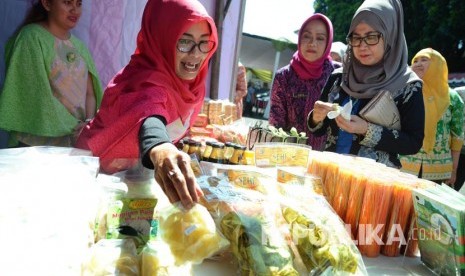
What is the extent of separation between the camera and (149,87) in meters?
1.31

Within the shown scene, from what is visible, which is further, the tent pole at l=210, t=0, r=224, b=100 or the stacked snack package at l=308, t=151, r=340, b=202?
the tent pole at l=210, t=0, r=224, b=100

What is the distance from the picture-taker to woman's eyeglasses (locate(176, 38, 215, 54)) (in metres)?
1.46

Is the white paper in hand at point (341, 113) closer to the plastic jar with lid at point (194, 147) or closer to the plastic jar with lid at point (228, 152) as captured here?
the plastic jar with lid at point (228, 152)

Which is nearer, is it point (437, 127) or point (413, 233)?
point (413, 233)

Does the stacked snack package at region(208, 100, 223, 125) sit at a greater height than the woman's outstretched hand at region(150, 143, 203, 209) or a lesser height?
lesser

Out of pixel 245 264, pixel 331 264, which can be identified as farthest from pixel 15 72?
pixel 331 264

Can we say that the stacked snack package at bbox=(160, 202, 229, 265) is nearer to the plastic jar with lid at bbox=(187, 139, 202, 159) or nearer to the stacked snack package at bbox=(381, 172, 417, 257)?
the stacked snack package at bbox=(381, 172, 417, 257)

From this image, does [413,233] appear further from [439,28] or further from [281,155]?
[439,28]

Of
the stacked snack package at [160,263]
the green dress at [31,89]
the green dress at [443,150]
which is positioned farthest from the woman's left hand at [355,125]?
the green dress at [443,150]

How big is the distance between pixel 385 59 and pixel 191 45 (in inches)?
38.3

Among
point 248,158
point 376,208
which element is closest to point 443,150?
point 248,158

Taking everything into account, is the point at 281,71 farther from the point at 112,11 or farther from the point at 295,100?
the point at 112,11

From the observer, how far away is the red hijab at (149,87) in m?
1.27

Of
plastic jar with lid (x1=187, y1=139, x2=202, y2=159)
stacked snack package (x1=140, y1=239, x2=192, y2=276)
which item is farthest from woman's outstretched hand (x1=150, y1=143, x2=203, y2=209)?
plastic jar with lid (x1=187, y1=139, x2=202, y2=159)
